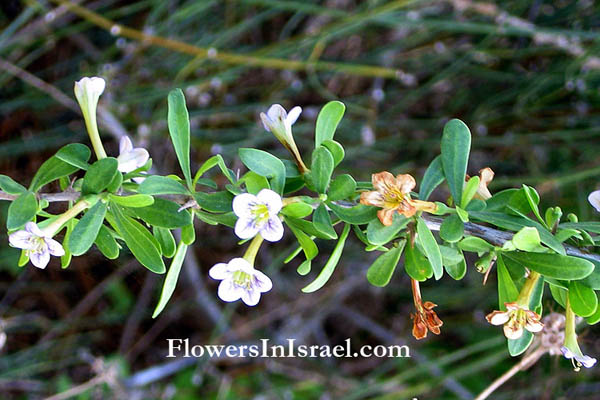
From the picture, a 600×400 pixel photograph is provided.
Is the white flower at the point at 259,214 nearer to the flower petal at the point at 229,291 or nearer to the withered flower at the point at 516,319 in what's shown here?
the flower petal at the point at 229,291

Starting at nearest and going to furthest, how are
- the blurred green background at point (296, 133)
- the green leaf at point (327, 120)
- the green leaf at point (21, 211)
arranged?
the green leaf at point (21, 211) → the green leaf at point (327, 120) → the blurred green background at point (296, 133)

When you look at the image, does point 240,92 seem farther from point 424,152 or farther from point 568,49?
point 568,49

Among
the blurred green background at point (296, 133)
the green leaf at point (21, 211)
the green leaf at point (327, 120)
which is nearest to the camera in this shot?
the green leaf at point (21, 211)

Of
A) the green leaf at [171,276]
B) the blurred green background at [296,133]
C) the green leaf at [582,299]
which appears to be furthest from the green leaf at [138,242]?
the blurred green background at [296,133]

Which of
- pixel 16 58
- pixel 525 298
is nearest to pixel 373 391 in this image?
pixel 525 298

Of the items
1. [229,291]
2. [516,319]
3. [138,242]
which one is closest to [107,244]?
[138,242]

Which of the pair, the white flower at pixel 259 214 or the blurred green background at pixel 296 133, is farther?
the blurred green background at pixel 296 133

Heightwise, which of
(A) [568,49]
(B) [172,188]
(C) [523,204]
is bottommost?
(A) [568,49]

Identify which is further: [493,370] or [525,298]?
[493,370]
